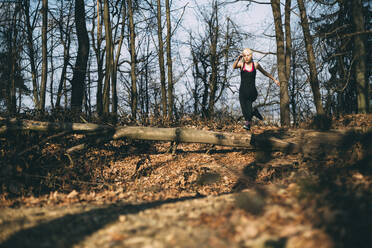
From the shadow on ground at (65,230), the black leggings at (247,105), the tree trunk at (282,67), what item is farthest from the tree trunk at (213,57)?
the shadow on ground at (65,230)

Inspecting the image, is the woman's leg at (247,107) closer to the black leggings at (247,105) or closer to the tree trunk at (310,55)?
the black leggings at (247,105)

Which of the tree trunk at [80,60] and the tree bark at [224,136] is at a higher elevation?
the tree trunk at [80,60]

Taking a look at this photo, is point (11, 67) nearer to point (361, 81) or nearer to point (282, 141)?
point (282, 141)

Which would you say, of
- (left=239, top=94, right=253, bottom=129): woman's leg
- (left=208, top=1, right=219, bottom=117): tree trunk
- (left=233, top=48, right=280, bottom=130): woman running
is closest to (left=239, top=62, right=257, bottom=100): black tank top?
(left=233, top=48, right=280, bottom=130): woman running

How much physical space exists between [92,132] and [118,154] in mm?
1349

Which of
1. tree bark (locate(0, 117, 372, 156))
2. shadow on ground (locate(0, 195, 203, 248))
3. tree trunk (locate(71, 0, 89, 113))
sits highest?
tree trunk (locate(71, 0, 89, 113))

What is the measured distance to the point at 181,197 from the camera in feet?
17.0

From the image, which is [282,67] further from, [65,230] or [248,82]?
[65,230]

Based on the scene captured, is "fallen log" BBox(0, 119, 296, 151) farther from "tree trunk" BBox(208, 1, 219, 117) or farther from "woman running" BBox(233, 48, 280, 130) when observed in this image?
"tree trunk" BBox(208, 1, 219, 117)

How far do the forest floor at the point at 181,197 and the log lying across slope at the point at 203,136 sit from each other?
0.99ft

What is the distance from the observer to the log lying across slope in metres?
6.02

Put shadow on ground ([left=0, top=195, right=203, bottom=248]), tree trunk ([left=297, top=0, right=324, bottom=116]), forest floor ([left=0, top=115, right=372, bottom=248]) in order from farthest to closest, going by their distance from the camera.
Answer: tree trunk ([left=297, top=0, right=324, bottom=116]), shadow on ground ([left=0, top=195, right=203, bottom=248]), forest floor ([left=0, top=115, right=372, bottom=248])

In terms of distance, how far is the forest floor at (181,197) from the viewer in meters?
2.70

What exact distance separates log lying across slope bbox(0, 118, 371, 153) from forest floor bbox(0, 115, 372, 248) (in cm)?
30
